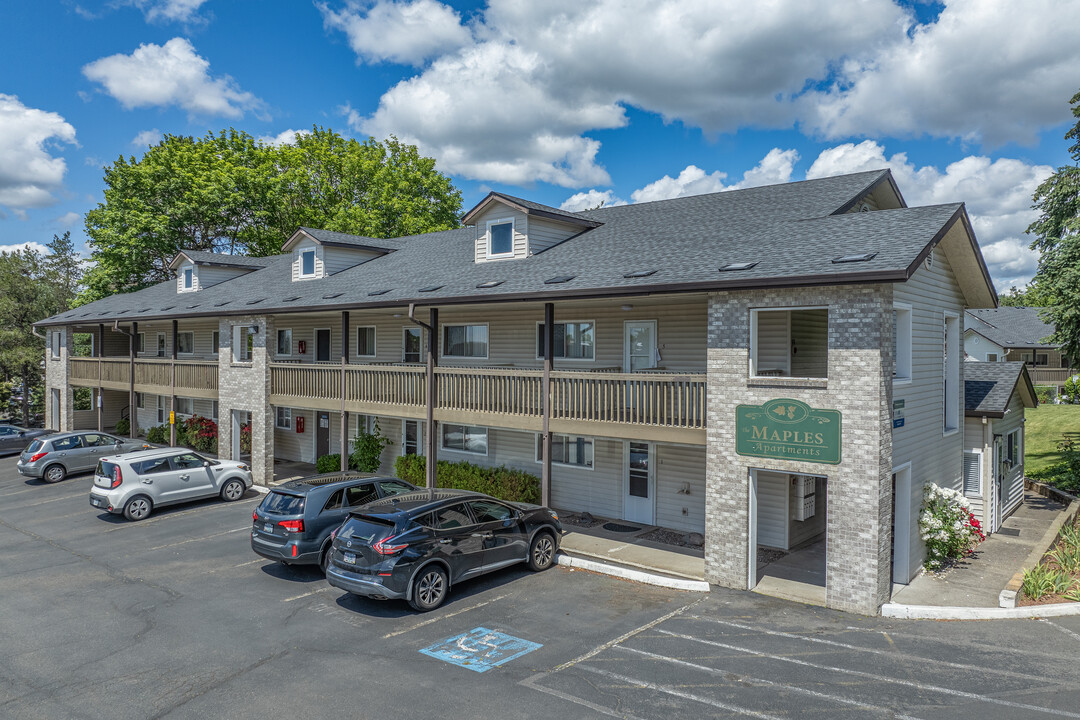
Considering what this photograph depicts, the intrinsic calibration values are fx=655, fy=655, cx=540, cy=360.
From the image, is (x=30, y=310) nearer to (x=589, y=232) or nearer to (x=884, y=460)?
(x=589, y=232)

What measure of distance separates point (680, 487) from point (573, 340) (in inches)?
175

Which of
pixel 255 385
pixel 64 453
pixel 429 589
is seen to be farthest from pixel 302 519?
pixel 64 453

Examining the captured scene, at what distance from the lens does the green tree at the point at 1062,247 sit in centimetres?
1739

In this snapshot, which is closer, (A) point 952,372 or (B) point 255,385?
(A) point 952,372

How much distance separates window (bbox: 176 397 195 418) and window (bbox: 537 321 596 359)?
63.5ft

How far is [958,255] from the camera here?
1327 cm

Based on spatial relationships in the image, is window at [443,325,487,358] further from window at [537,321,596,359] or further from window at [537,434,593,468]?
window at [537,434,593,468]

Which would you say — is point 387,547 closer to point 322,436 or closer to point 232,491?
point 232,491

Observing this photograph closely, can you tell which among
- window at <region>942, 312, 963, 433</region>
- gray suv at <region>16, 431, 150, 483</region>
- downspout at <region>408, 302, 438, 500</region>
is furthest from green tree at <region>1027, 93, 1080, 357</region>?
gray suv at <region>16, 431, 150, 483</region>

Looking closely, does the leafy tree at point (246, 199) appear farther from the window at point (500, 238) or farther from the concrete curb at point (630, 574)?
the concrete curb at point (630, 574)

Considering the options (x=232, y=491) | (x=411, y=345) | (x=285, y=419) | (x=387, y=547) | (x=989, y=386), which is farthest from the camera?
(x=285, y=419)

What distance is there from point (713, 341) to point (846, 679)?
5.54 m

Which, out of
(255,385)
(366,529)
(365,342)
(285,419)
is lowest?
(366,529)

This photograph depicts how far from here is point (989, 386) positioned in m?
16.3
